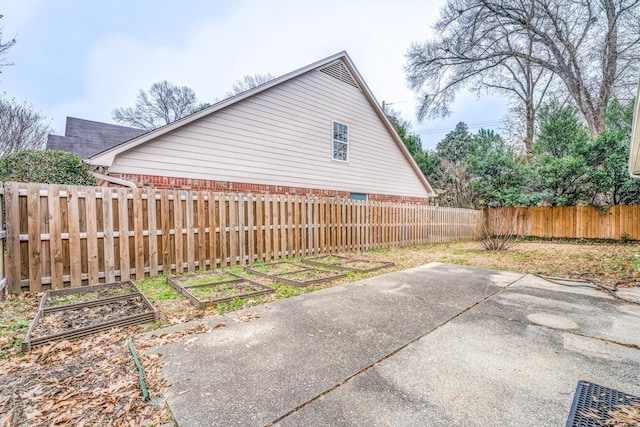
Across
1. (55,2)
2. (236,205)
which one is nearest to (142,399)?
(236,205)

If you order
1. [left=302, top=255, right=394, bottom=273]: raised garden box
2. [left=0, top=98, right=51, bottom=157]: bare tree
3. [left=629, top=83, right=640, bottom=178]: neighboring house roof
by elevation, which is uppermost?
[left=0, top=98, right=51, bottom=157]: bare tree

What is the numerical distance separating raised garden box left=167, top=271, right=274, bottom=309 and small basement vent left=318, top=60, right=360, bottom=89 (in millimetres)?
8604

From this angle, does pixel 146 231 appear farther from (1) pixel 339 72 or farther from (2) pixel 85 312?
(1) pixel 339 72

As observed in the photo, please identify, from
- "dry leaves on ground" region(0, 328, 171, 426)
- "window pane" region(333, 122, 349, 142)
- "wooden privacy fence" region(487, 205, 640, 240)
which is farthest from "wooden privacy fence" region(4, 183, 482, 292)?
"wooden privacy fence" region(487, 205, 640, 240)

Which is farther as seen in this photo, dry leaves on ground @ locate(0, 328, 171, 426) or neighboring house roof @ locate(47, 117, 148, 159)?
neighboring house roof @ locate(47, 117, 148, 159)

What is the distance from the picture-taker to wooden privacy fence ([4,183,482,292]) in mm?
3852

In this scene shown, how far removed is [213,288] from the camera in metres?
4.09

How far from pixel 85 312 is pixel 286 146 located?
286 inches

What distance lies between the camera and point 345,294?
3.78 metres

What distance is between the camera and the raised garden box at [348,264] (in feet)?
18.0

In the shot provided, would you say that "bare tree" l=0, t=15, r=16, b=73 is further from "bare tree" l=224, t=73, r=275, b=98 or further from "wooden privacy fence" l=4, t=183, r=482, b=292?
"bare tree" l=224, t=73, r=275, b=98

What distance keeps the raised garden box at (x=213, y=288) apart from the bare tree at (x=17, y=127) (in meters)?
15.1

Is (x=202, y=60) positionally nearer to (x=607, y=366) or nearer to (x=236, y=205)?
(x=236, y=205)

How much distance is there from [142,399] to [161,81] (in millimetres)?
29334
